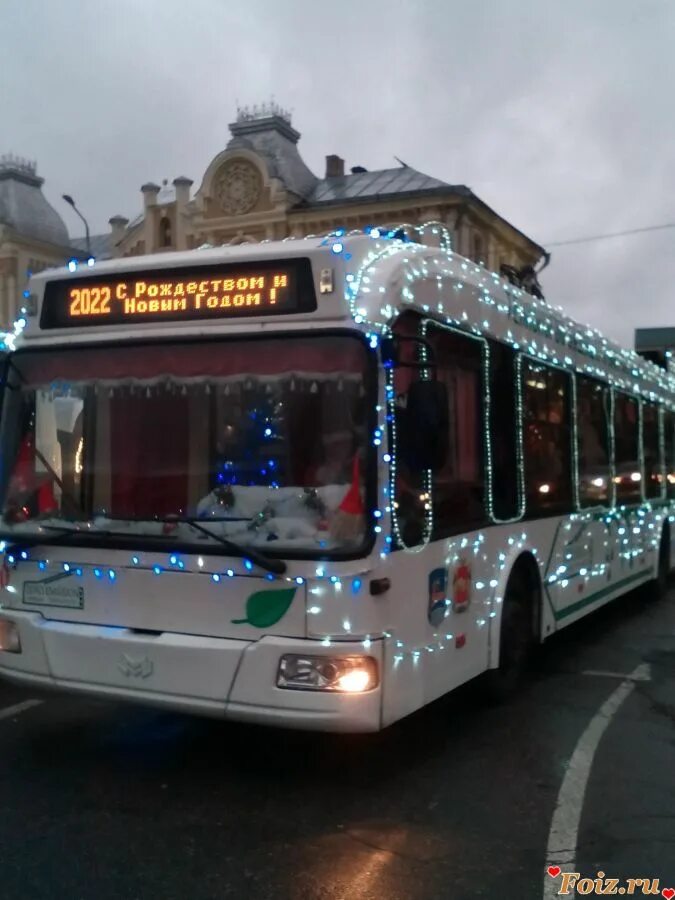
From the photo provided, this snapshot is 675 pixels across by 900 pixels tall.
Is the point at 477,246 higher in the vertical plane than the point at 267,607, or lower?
higher

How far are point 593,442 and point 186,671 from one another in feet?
16.7

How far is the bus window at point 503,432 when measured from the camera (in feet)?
22.0

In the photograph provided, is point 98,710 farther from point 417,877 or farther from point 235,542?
point 417,877

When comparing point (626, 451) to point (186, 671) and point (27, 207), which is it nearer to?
point (186, 671)

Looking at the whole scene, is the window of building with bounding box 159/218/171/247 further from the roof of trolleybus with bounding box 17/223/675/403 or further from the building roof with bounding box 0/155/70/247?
the roof of trolleybus with bounding box 17/223/675/403

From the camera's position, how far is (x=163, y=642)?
17.4 ft

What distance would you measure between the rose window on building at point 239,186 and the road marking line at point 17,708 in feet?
88.2

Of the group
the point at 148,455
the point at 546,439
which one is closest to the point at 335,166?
the point at 546,439

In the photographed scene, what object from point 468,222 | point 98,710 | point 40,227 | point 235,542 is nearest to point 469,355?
point 235,542

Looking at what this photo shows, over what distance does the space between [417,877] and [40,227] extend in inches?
1452

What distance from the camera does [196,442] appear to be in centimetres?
541

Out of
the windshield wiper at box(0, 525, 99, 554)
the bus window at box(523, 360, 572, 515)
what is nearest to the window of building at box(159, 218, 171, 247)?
the bus window at box(523, 360, 572, 515)

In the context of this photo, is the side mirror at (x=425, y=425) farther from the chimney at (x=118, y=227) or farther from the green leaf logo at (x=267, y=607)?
the chimney at (x=118, y=227)

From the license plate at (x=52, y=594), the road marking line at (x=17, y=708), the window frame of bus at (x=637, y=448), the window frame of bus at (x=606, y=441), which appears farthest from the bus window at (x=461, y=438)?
the window frame of bus at (x=637, y=448)
